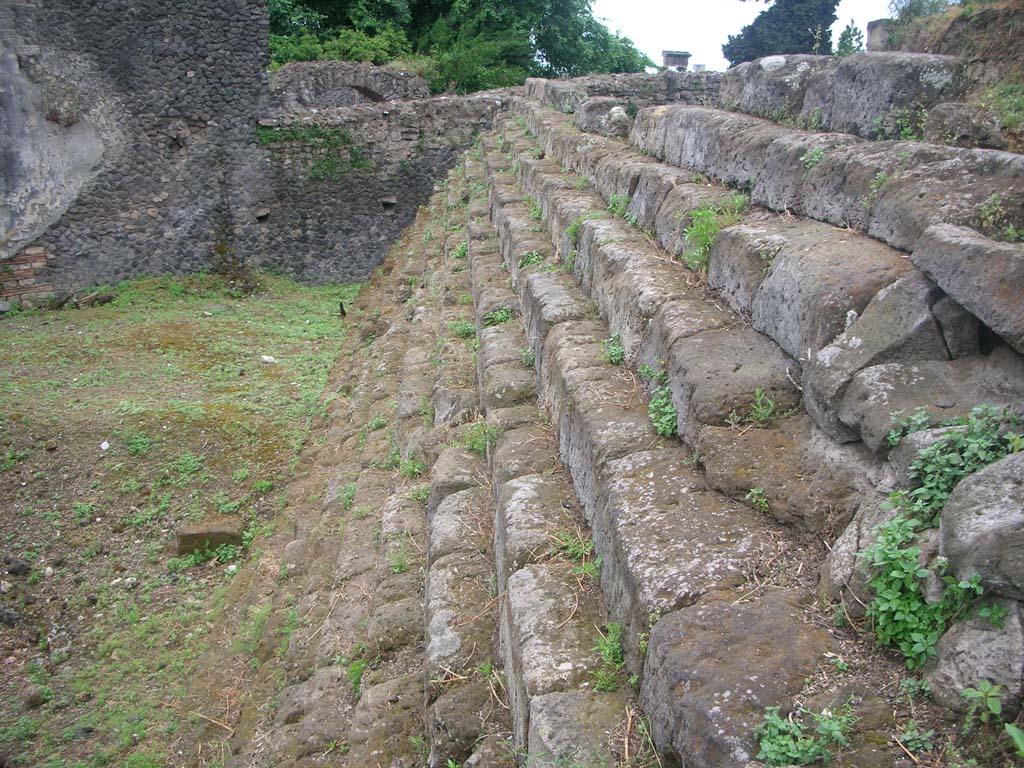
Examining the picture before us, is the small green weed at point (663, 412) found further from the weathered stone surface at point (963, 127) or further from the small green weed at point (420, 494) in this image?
the small green weed at point (420, 494)

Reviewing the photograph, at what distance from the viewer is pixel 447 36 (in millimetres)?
18500

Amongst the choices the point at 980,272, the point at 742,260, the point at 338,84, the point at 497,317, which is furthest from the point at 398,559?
the point at 338,84

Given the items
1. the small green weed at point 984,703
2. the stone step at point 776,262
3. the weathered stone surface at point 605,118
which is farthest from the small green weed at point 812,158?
the weathered stone surface at point 605,118

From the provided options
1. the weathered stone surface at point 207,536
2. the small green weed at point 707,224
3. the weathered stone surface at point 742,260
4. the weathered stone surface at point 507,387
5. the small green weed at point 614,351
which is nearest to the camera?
the weathered stone surface at point 742,260

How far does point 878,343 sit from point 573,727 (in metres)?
1.10

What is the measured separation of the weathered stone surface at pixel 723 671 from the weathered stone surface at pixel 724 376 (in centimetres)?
65

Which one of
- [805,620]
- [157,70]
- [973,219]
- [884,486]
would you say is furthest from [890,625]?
[157,70]

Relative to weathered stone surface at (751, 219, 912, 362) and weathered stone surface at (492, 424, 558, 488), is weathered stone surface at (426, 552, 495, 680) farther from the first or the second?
weathered stone surface at (751, 219, 912, 362)

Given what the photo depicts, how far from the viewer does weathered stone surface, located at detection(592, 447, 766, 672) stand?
1821 mm

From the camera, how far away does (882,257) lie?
6.87 feet

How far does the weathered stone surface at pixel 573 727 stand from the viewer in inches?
67.6

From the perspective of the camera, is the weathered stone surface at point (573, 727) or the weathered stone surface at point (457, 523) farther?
the weathered stone surface at point (457, 523)

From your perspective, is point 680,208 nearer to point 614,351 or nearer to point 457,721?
point 614,351

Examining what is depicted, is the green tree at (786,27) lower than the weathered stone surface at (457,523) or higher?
Answer: higher
